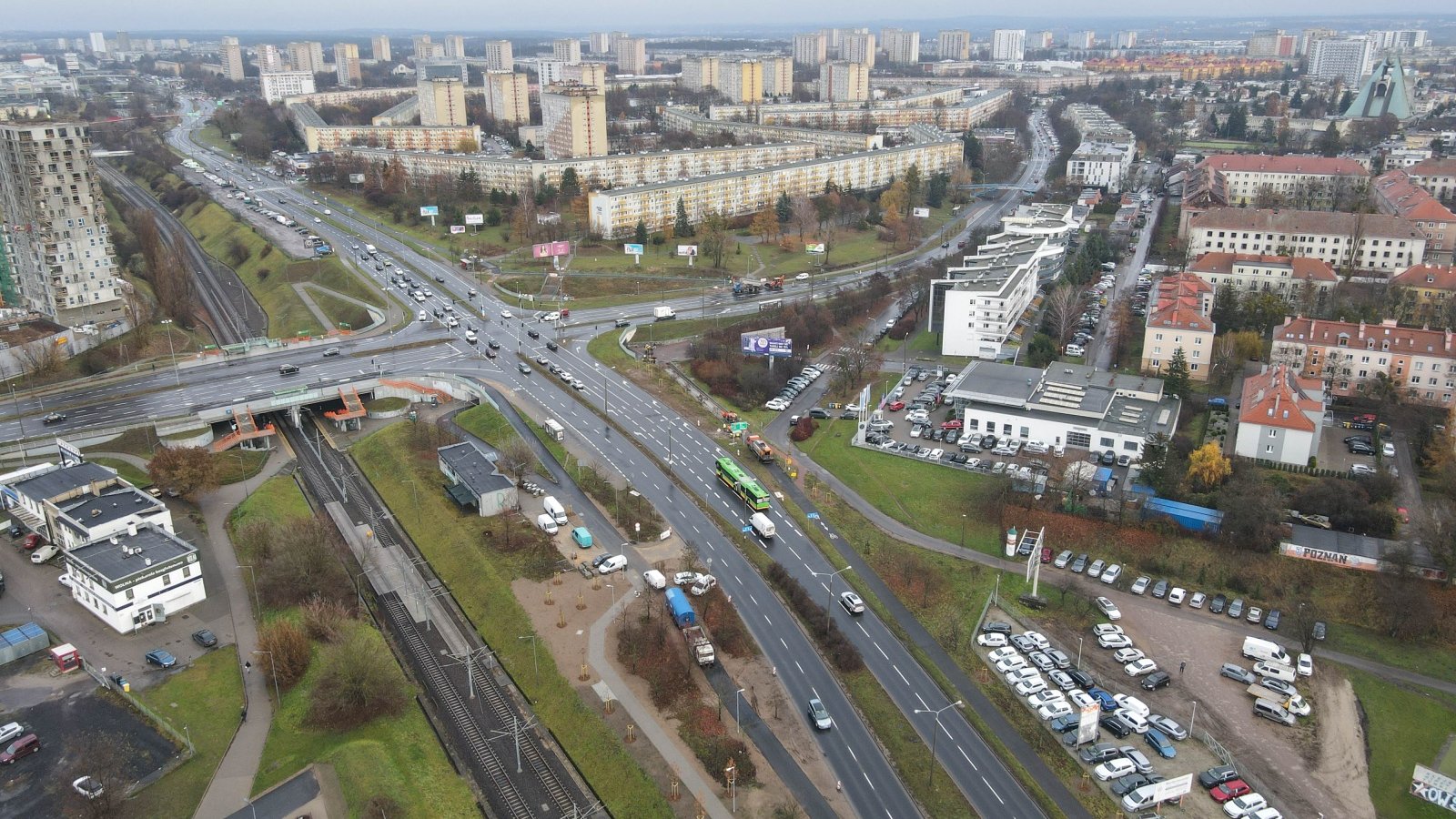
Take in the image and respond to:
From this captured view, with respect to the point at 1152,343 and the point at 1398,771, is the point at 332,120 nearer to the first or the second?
the point at 1152,343

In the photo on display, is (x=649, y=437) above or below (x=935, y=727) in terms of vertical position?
above

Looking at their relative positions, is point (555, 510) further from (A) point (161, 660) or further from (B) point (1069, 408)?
(B) point (1069, 408)

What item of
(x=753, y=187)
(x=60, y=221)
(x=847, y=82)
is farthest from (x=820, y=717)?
(x=847, y=82)

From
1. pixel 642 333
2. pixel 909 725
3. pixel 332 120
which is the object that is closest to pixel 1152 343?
pixel 642 333

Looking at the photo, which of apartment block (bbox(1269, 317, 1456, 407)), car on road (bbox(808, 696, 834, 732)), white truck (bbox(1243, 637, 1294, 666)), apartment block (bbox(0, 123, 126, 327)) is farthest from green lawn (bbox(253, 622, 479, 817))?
apartment block (bbox(1269, 317, 1456, 407))

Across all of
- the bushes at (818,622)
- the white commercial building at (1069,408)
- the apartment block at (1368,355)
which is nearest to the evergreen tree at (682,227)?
the white commercial building at (1069,408)

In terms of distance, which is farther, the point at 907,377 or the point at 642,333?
the point at 642,333

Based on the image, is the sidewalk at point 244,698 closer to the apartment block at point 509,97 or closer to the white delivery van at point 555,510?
the white delivery van at point 555,510
